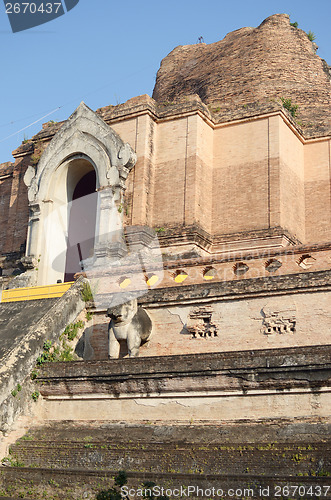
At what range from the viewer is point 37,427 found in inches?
394

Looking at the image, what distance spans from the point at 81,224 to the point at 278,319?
10.5m

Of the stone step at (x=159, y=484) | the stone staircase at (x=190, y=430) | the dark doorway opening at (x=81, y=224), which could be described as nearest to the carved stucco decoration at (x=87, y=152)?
the dark doorway opening at (x=81, y=224)

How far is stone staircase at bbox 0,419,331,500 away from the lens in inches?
287

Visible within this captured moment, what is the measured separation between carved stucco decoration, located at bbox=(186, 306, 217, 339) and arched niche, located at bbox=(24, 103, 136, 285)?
216 inches

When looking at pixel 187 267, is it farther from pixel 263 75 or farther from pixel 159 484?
pixel 263 75

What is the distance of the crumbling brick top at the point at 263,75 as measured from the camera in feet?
62.0

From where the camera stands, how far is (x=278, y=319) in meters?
10.7

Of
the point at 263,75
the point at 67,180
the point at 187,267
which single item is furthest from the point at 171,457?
the point at 263,75

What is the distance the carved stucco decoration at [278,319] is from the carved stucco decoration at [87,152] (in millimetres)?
6950

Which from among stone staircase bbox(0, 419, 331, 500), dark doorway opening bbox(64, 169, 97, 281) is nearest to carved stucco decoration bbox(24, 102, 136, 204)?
dark doorway opening bbox(64, 169, 97, 281)

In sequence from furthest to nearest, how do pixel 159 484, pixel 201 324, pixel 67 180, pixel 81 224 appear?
1. pixel 81 224
2. pixel 67 180
3. pixel 201 324
4. pixel 159 484

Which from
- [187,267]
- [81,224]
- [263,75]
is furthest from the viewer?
[81,224]

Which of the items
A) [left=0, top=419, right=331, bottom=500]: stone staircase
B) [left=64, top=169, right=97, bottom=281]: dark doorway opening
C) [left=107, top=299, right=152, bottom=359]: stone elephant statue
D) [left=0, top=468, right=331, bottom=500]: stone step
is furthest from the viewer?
[left=64, top=169, right=97, bottom=281]: dark doorway opening

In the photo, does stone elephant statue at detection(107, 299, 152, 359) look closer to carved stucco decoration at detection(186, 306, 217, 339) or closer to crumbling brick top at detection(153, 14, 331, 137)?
carved stucco decoration at detection(186, 306, 217, 339)
